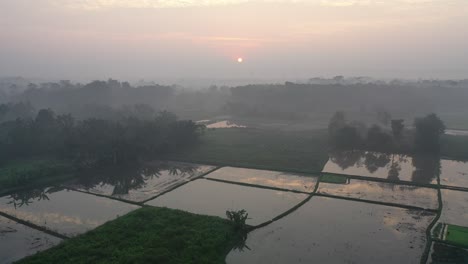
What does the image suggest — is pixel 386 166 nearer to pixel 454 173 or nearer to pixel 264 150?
pixel 454 173

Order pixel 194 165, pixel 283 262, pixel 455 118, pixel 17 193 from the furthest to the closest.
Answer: pixel 455 118 → pixel 194 165 → pixel 17 193 → pixel 283 262

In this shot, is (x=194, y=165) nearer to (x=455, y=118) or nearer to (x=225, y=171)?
(x=225, y=171)

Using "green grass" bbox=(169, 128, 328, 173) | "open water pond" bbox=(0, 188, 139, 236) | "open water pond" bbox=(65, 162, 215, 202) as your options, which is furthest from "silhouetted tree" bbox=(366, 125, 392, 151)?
"open water pond" bbox=(0, 188, 139, 236)

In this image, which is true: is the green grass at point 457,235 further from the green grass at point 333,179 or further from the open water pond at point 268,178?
the green grass at point 333,179

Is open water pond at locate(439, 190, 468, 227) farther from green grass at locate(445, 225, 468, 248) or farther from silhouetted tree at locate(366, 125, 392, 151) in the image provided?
silhouetted tree at locate(366, 125, 392, 151)

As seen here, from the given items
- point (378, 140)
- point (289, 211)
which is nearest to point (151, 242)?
point (289, 211)

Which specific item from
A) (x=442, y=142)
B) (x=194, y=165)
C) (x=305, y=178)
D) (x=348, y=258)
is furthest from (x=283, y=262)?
(x=442, y=142)

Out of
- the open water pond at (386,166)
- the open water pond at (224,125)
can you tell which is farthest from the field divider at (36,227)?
the open water pond at (224,125)
